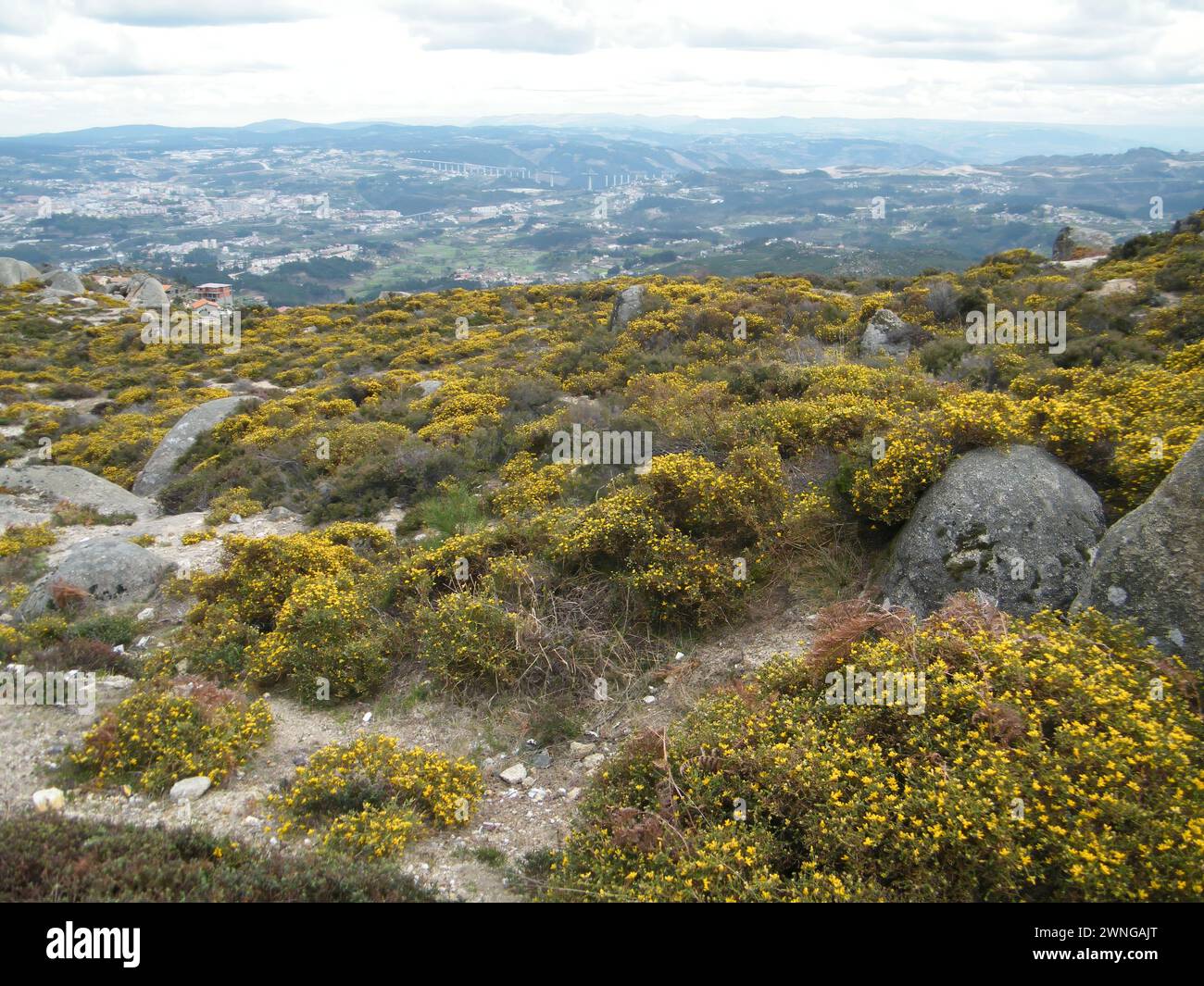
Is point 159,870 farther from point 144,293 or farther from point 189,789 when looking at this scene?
point 144,293

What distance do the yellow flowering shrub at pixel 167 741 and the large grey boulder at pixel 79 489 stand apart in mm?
9979

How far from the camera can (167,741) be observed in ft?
20.0

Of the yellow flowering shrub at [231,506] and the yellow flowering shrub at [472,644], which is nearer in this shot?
the yellow flowering shrub at [472,644]

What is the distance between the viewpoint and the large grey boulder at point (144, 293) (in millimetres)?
42406

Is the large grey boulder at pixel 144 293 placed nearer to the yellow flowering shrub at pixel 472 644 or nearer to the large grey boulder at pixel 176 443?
the large grey boulder at pixel 176 443

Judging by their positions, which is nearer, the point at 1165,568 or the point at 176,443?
the point at 1165,568

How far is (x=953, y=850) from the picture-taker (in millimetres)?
3945

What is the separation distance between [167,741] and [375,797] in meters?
2.07

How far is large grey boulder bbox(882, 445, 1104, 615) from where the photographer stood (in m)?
6.26
